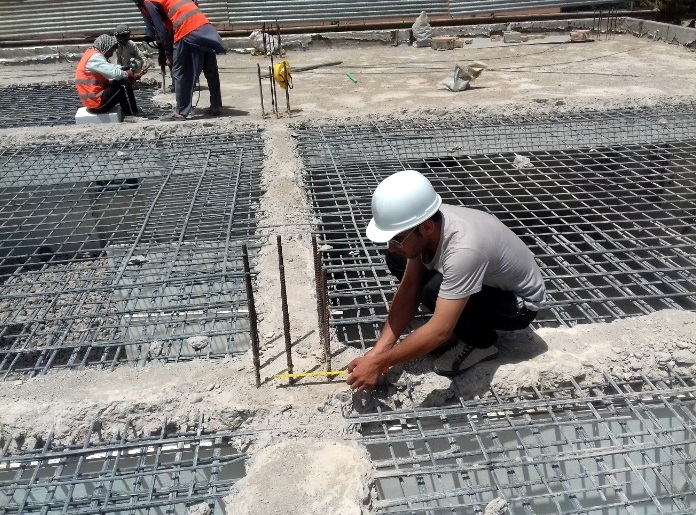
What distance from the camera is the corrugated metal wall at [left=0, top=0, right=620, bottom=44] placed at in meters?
10.8

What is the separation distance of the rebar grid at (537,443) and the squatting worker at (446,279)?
226mm

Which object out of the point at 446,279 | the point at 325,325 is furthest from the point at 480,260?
the point at 325,325

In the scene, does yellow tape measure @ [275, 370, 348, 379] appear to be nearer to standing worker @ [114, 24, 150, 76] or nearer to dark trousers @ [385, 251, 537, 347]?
dark trousers @ [385, 251, 537, 347]

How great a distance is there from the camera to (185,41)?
6035 millimetres

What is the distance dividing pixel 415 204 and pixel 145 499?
1.40 metres

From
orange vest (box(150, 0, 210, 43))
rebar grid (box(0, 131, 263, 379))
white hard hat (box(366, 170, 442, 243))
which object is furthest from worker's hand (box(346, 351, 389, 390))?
orange vest (box(150, 0, 210, 43))

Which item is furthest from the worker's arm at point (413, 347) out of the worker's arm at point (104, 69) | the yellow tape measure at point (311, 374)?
the worker's arm at point (104, 69)

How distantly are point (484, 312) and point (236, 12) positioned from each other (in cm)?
1035

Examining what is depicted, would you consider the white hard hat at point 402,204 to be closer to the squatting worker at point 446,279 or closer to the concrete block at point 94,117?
the squatting worker at point 446,279

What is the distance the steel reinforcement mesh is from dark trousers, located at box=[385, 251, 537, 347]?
79 centimetres

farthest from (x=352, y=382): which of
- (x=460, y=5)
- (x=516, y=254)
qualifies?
(x=460, y=5)

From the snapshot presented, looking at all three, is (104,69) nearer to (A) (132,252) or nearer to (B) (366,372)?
(A) (132,252)

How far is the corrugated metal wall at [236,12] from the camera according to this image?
10797 millimetres

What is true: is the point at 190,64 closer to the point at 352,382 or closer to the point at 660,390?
the point at 352,382
